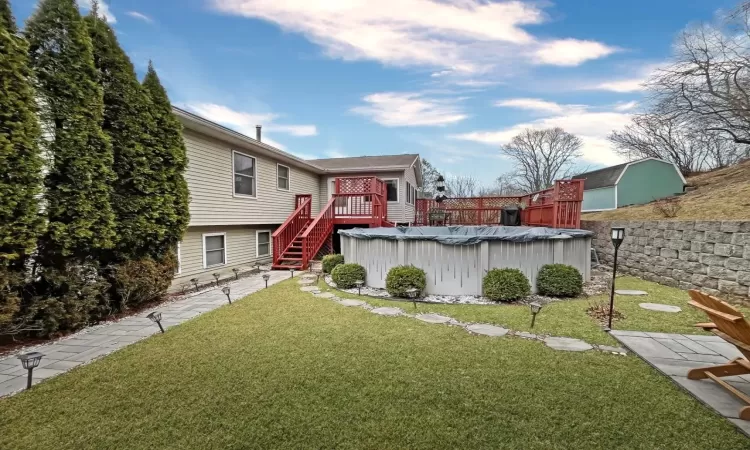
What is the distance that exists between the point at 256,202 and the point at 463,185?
2815 cm

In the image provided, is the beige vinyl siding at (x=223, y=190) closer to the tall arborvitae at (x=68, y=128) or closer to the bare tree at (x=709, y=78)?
the tall arborvitae at (x=68, y=128)

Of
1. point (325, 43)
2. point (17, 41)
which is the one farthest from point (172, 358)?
point (325, 43)

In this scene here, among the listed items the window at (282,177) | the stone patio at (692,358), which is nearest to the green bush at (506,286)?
the stone patio at (692,358)

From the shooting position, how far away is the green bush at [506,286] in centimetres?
543

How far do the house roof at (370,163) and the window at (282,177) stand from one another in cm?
251

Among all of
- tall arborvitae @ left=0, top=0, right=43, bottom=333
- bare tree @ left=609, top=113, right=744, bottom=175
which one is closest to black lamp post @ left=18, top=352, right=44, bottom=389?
tall arborvitae @ left=0, top=0, right=43, bottom=333

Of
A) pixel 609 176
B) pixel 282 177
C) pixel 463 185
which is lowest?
pixel 282 177

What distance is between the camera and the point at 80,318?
424cm

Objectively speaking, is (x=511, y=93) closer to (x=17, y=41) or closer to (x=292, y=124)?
(x=292, y=124)

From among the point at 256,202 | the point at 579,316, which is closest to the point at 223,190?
the point at 256,202

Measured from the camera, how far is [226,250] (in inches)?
346

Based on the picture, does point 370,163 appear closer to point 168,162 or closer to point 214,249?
point 214,249

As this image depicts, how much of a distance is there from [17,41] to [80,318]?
3399 mm

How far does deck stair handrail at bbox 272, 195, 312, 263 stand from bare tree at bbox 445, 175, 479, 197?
2492cm
